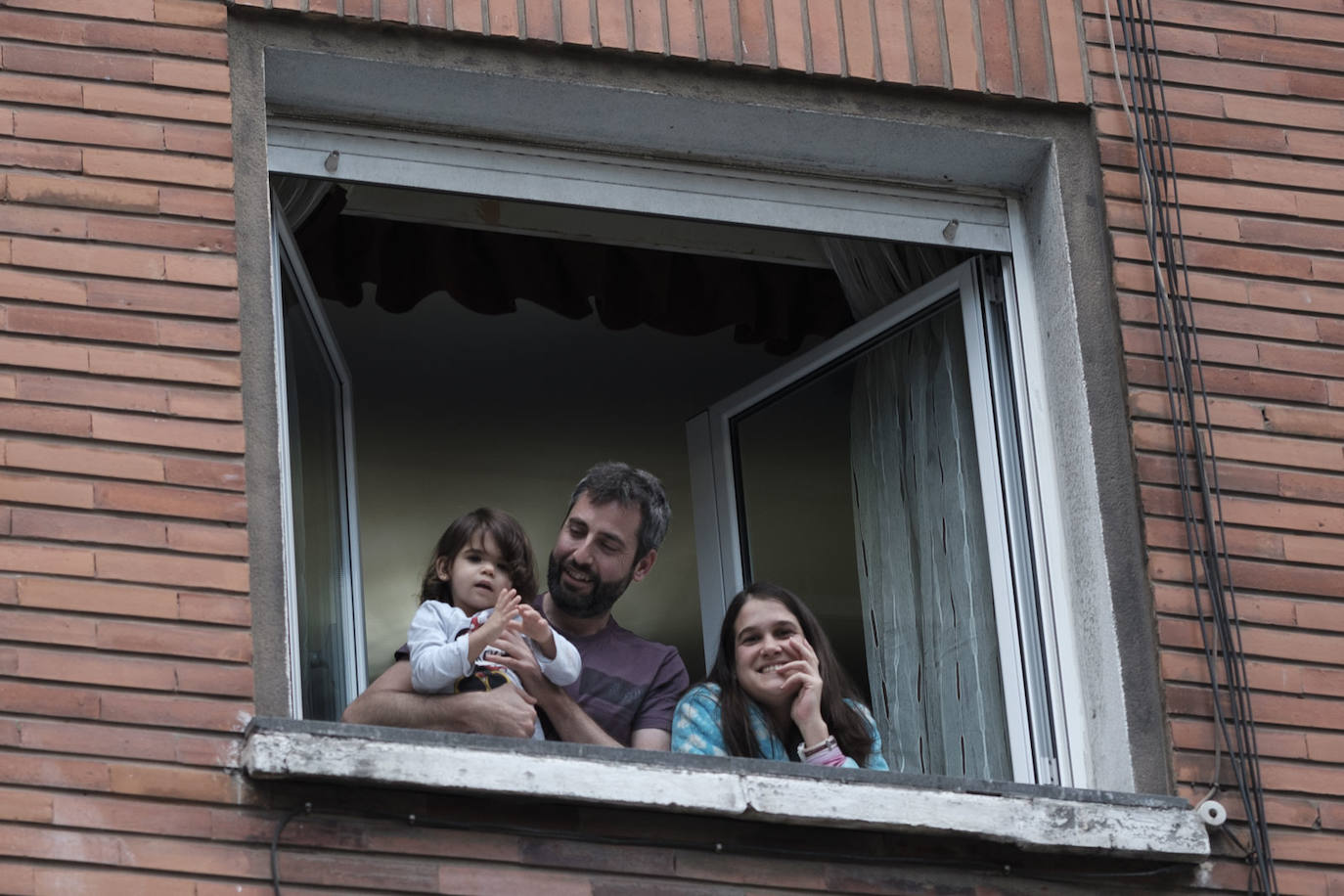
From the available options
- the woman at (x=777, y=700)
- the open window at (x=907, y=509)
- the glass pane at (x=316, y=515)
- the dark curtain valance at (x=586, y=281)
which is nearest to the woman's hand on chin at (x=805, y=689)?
the woman at (x=777, y=700)

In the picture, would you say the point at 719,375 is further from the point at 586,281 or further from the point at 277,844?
the point at 277,844

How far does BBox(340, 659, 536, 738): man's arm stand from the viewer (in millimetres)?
6242

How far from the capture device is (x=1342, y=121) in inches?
286

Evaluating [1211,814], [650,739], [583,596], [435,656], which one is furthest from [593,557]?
[1211,814]

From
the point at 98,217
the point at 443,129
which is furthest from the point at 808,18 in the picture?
the point at 98,217

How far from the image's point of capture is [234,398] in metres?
6.12

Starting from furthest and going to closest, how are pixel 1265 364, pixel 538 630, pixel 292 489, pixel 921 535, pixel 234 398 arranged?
pixel 921 535, pixel 1265 364, pixel 292 489, pixel 538 630, pixel 234 398

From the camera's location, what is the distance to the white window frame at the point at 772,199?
6785mm

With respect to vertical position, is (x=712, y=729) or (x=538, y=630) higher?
(x=538, y=630)

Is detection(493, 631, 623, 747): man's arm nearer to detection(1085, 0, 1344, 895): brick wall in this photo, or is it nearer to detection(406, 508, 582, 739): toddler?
detection(406, 508, 582, 739): toddler

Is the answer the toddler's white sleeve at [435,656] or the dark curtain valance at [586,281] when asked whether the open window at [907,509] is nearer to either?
the dark curtain valance at [586,281]

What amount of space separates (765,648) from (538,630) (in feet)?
2.48

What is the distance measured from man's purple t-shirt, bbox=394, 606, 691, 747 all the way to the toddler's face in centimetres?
25

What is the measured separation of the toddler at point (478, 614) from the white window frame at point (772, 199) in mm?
937
